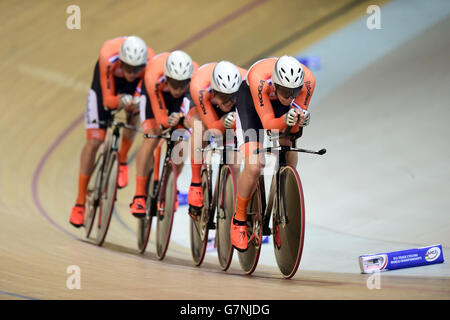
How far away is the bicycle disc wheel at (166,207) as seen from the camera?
4391 mm

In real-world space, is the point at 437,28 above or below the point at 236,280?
above

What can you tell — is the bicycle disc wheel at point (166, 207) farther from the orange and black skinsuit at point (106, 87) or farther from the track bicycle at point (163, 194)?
the orange and black skinsuit at point (106, 87)

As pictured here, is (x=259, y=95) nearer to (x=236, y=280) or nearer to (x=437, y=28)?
(x=236, y=280)

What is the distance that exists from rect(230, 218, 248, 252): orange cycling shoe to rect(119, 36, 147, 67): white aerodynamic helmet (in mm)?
1591

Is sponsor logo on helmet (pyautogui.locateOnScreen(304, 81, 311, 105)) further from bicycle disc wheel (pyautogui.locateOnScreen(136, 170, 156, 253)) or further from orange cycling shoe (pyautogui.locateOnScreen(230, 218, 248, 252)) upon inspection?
bicycle disc wheel (pyautogui.locateOnScreen(136, 170, 156, 253))

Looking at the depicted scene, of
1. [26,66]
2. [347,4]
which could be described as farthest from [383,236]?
[347,4]

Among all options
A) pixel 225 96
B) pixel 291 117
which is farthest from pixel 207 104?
pixel 291 117

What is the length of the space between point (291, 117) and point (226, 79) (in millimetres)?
624

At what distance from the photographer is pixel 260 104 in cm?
361

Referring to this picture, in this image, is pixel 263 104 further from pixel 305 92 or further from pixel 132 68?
pixel 132 68
